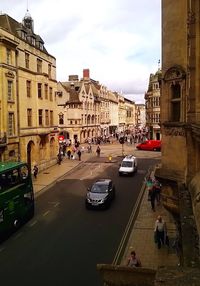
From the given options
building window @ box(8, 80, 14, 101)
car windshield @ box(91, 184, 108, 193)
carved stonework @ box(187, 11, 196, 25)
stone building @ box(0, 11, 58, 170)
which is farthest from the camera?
building window @ box(8, 80, 14, 101)

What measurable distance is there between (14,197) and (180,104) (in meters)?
9.87

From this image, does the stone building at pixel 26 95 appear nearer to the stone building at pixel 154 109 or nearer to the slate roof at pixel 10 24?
the slate roof at pixel 10 24

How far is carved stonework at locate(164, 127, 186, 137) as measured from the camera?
15315mm

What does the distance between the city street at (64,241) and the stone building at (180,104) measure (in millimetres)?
4159

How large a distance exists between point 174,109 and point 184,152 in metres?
2.08

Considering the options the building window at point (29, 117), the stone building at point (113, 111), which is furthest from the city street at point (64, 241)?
the stone building at point (113, 111)

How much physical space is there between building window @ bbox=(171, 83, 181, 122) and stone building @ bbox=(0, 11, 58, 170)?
18728 mm

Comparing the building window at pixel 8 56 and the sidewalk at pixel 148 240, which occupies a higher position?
the building window at pixel 8 56

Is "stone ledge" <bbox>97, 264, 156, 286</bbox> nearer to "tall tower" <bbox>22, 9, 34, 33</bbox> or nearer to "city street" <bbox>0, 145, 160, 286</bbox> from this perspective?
"city street" <bbox>0, 145, 160, 286</bbox>

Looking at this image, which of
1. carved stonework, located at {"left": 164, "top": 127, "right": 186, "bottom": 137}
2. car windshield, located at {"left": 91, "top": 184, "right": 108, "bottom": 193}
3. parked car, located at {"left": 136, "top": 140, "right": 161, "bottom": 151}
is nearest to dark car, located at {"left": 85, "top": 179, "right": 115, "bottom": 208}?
car windshield, located at {"left": 91, "top": 184, "right": 108, "bottom": 193}

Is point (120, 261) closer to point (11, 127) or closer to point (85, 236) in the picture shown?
point (85, 236)

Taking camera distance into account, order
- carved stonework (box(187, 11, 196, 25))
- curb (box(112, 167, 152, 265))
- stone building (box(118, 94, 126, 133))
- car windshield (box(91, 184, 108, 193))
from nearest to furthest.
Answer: carved stonework (box(187, 11, 196, 25)) < curb (box(112, 167, 152, 265)) < car windshield (box(91, 184, 108, 193)) < stone building (box(118, 94, 126, 133))

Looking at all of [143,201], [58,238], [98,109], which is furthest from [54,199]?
[98,109]

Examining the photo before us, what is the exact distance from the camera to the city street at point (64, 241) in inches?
581
